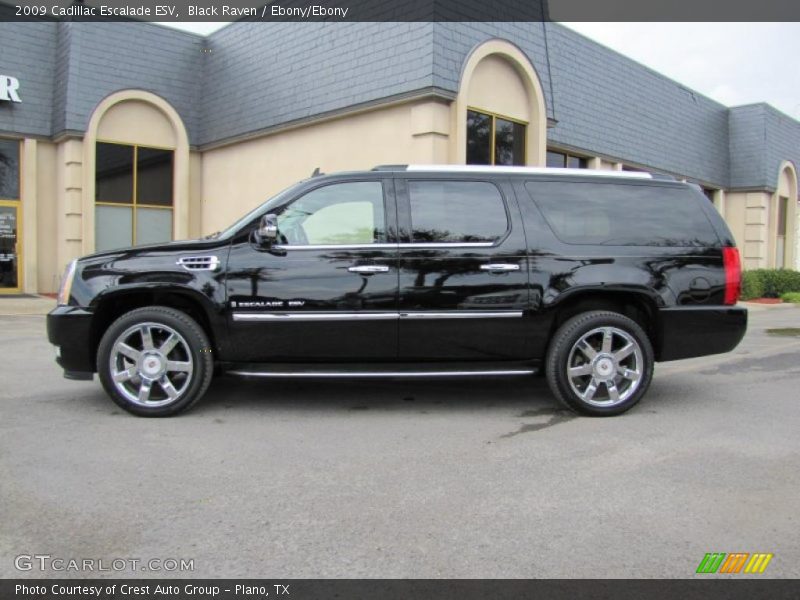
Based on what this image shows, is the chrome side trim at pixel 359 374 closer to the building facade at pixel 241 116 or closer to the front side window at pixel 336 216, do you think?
the front side window at pixel 336 216

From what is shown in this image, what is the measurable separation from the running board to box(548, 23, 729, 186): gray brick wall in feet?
39.0

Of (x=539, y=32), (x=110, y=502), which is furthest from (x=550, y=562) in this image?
(x=539, y=32)

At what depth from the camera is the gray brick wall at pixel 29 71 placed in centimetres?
1627

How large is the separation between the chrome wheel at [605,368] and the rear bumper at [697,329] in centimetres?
33

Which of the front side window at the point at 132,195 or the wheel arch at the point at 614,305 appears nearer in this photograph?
the wheel arch at the point at 614,305

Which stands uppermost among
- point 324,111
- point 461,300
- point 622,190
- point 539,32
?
point 539,32

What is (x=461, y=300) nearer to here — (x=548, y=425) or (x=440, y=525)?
(x=548, y=425)

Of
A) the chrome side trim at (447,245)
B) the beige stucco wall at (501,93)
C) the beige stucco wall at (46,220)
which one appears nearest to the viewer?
the chrome side trim at (447,245)

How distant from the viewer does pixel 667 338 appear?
554 centimetres

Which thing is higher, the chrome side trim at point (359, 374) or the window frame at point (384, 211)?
the window frame at point (384, 211)

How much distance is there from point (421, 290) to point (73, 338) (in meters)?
2.71

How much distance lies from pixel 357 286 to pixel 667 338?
256cm
